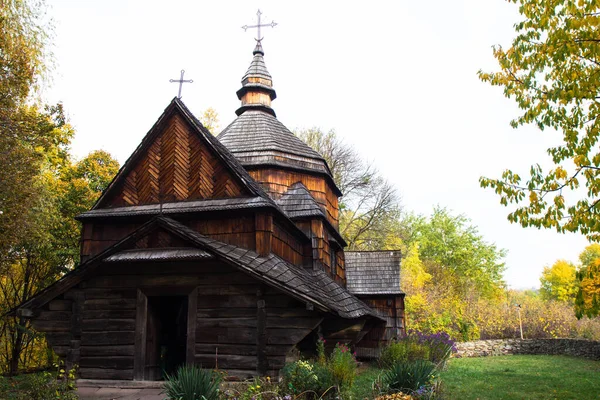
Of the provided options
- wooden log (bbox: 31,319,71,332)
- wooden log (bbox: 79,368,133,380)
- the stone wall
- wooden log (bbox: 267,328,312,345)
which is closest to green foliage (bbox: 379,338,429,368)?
wooden log (bbox: 267,328,312,345)

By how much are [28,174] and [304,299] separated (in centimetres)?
804

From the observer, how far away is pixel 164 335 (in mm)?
12555

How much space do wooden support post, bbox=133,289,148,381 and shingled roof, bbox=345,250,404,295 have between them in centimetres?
1076

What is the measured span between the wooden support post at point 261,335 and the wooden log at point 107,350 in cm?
280

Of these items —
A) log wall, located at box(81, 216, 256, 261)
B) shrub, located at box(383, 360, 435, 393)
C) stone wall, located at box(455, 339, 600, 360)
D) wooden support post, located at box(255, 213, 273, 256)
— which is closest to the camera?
shrub, located at box(383, 360, 435, 393)

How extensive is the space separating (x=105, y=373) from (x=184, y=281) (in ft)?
8.34

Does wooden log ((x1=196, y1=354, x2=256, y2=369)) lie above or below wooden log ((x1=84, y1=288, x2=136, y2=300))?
below

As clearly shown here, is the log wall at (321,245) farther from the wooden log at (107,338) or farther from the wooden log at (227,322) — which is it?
the wooden log at (107,338)

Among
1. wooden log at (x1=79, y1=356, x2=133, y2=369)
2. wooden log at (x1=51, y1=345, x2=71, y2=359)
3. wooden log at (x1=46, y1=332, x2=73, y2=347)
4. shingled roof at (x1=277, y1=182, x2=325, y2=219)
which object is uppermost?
shingled roof at (x1=277, y1=182, x2=325, y2=219)

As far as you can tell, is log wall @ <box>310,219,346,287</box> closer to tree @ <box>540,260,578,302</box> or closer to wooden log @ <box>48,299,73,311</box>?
wooden log @ <box>48,299,73,311</box>

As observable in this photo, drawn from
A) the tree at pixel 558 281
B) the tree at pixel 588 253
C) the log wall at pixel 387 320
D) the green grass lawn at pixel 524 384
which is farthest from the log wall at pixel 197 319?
the tree at pixel 588 253

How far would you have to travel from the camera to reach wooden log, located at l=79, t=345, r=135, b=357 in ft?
35.1

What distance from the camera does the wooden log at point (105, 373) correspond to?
415 inches

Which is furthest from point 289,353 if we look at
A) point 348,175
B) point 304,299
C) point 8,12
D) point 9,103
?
point 348,175
